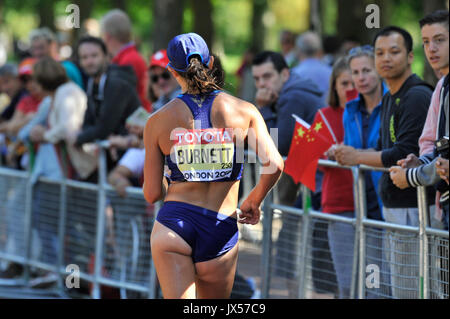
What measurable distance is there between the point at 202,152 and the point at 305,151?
2.13 meters

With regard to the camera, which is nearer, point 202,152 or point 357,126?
point 202,152

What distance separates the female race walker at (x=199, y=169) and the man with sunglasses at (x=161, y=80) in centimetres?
364

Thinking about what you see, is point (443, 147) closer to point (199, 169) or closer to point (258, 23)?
point (199, 169)

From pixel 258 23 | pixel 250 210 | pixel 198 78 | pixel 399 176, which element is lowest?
pixel 250 210

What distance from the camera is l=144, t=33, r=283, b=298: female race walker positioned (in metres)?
5.07

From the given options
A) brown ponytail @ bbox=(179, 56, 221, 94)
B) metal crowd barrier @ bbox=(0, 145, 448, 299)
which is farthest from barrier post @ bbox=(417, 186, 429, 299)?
brown ponytail @ bbox=(179, 56, 221, 94)

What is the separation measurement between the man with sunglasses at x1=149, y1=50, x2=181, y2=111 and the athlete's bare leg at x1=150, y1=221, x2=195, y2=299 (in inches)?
151

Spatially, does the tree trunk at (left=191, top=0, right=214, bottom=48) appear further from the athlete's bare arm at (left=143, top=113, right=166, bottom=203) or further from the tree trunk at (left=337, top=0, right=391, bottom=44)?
the athlete's bare arm at (left=143, top=113, right=166, bottom=203)

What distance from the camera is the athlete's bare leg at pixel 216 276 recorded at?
16.8ft

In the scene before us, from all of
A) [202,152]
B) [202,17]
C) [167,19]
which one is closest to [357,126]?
[202,152]

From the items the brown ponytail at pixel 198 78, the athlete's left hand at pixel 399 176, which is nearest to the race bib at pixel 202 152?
the brown ponytail at pixel 198 78

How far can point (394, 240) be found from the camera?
20.9 ft

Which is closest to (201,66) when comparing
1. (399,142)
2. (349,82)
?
(399,142)

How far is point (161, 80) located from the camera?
895 centimetres
